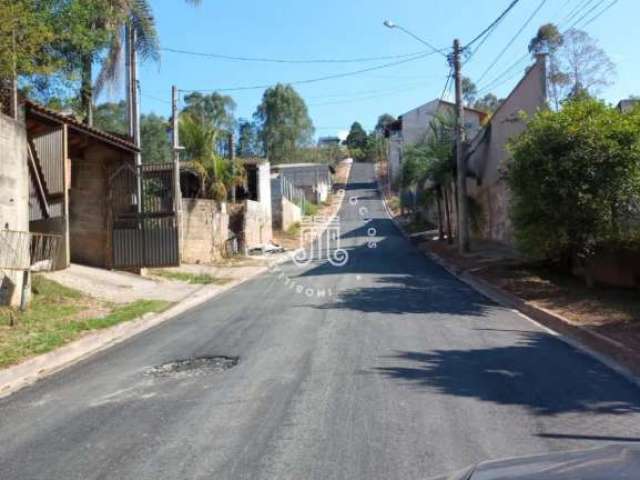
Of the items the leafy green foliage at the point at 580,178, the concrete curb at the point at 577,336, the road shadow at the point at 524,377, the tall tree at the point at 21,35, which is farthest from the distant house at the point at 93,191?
the road shadow at the point at 524,377

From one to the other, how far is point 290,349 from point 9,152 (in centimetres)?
732

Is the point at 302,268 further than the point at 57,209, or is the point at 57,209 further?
the point at 302,268

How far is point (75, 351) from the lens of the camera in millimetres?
9898

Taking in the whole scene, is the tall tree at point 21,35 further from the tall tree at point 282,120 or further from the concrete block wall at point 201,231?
the tall tree at point 282,120

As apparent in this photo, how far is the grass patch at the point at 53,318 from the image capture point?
9555 mm

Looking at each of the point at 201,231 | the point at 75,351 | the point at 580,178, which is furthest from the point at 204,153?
the point at 75,351

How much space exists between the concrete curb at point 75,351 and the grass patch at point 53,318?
0.17 meters

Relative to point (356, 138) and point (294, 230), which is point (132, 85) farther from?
point (356, 138)

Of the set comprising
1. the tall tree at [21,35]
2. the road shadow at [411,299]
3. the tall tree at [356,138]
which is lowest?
the road shadow at [411,299]

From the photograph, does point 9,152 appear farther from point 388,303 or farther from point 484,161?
point 484,161

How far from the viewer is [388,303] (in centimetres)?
1370

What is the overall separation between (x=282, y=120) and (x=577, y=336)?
65250 mm

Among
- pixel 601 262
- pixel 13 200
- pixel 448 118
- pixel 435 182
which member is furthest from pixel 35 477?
pixel 448 118

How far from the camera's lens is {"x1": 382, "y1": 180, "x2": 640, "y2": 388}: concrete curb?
8.14m
